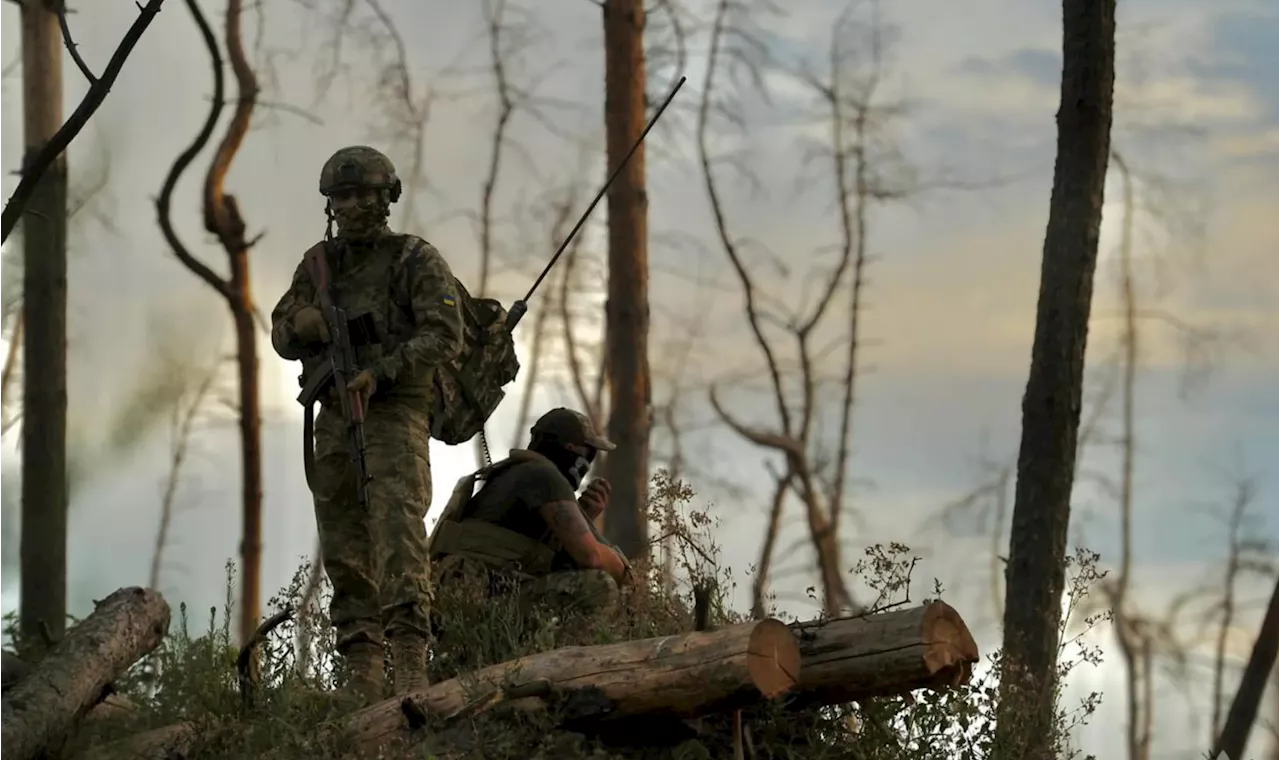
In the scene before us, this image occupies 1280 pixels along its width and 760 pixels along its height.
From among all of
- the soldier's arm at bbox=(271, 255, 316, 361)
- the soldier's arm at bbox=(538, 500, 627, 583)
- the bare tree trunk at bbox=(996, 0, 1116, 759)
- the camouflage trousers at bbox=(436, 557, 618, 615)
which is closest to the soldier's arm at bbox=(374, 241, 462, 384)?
the soldier's arm at bbox=(271, 255, 316, 361)

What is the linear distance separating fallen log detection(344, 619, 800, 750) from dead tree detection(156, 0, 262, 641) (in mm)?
7337

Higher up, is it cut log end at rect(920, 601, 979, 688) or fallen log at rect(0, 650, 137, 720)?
fallen log at rect(0, 650, 137, 720)

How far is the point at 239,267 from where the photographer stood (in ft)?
47.3

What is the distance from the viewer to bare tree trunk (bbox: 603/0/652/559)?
13305mm

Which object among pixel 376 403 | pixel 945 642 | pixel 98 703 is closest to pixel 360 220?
pixel 376 403

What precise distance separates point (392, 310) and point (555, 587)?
1743 millimetres

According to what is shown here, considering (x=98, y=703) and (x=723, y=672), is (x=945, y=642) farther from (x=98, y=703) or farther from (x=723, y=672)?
(x=98, y=703)

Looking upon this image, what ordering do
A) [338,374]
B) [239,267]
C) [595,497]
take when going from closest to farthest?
[338,374]
[595,497]
[239,267]

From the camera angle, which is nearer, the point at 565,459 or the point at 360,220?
the point at 360,220

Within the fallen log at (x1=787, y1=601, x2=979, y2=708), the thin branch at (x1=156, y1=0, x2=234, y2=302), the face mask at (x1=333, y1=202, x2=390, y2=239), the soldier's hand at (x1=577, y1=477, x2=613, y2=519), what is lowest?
the fallen log at (x1=787, y1=601, x2=979, y2=708)

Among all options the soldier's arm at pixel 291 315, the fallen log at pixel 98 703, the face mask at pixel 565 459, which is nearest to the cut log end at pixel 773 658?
the face mask at pixel 565 459

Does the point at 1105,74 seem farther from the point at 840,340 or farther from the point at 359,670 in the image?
the point at 840,340

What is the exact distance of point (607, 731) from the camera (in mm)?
6770

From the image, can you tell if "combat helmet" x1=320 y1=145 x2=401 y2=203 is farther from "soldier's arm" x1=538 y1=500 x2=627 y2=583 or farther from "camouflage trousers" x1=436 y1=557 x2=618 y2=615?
"camouflage trousers" x1=436 y1=557 x2=618 y2=615
